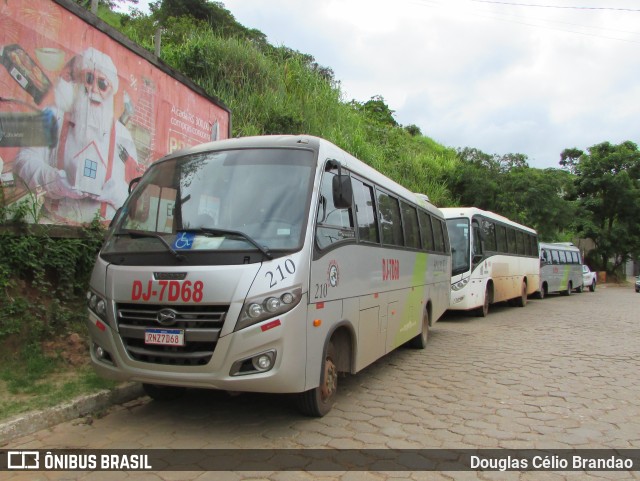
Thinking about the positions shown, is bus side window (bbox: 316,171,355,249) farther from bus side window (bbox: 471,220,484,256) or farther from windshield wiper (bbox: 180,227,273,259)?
bus side window (bbox: 471,220,484,256)

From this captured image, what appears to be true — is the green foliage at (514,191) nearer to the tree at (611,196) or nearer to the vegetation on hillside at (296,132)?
the vegetation on hillside at (296,132)

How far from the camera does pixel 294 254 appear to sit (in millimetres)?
4113

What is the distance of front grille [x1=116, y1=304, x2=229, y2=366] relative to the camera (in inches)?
154

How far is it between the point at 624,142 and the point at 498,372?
35.6 meters

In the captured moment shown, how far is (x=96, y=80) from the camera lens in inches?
282

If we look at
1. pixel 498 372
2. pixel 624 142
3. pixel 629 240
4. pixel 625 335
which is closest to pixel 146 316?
pixel 498 372

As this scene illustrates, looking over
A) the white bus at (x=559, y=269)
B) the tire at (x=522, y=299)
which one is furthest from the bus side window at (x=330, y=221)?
the white bus at (x=559, y=269)

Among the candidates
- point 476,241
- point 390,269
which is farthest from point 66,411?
point 476,241

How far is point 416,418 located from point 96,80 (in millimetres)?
6114

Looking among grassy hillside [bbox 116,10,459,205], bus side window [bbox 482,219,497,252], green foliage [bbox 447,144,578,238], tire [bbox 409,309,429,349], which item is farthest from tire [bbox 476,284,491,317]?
green foliage [bbox 447,144,578,238]

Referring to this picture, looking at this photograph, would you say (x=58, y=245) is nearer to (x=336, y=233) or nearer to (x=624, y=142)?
(x=336, y=233)

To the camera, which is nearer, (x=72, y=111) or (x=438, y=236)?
(x=72, y=111)

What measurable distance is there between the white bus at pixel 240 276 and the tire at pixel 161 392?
0.05 feet

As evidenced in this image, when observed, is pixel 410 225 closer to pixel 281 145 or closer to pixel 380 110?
pixel 281 145
